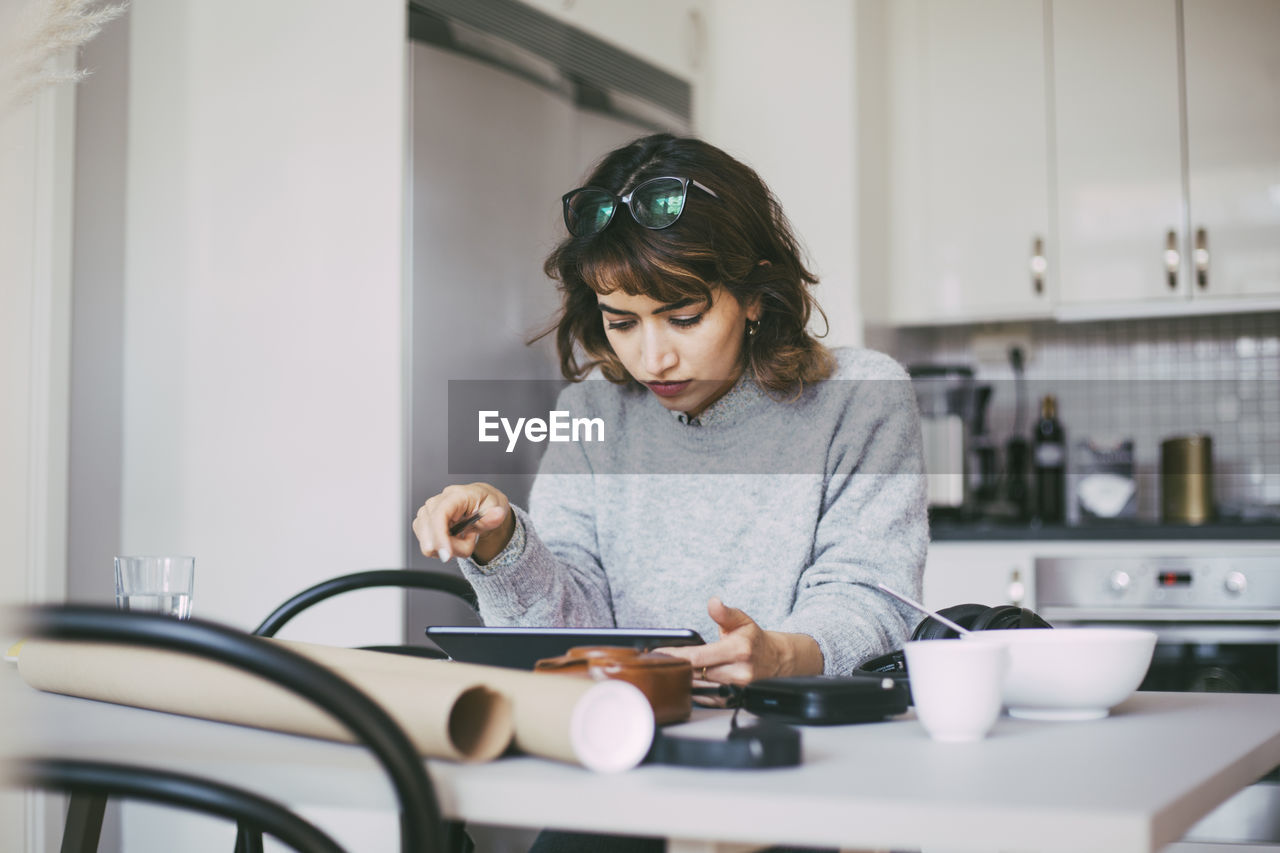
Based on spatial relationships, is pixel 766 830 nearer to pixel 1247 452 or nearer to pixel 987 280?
pixel 987 280

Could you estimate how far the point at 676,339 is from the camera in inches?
55.6

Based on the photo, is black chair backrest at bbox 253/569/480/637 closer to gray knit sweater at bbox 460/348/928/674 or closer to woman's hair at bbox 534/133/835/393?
gray knit sweater at bbox 460/348/928/674

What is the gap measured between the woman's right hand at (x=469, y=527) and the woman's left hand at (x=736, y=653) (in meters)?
0.23

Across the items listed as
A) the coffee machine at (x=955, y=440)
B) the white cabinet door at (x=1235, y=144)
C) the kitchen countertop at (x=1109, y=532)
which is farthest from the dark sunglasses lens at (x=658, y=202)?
the white cabinet door at (x=1235, y=144)

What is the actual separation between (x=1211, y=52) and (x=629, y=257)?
224 centimetres

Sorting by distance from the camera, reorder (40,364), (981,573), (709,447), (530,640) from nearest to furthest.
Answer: (530,640) → (709,447) → (40,364) → (981,573)

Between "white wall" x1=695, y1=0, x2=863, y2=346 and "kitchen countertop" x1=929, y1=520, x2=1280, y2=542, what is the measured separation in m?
0.55

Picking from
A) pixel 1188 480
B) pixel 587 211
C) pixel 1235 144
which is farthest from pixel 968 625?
pixel 1235 144

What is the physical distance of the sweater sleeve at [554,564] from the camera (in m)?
1.22

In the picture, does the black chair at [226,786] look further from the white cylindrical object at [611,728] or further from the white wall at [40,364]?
the white wall at [40,364]

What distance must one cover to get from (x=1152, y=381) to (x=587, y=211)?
2.36 meters

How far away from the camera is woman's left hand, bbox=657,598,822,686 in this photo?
93cm

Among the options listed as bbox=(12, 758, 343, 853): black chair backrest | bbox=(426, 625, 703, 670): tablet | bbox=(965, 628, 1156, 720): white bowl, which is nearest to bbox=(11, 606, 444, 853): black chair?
bbox=(12, 758, 343, 853): black chair backrest

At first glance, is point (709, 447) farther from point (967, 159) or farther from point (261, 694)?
point (967, 159)
